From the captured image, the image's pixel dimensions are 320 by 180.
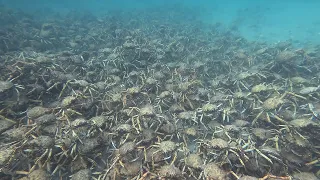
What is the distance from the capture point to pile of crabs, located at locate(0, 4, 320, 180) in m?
5.19

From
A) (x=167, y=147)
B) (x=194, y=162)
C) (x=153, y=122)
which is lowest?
(x=153, y=122)

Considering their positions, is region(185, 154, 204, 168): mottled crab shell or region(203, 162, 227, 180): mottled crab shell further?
region(185, 154, 204, 168): mottled crab shell

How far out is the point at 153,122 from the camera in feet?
22.1

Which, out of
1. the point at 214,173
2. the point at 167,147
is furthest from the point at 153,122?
the point at 214,173

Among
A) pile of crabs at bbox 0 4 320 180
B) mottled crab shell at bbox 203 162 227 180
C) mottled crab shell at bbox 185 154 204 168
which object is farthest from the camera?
pile of crabs at bbox 0 4 320 180

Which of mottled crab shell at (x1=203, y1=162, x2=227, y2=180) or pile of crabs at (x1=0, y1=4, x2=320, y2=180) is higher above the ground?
mottled crab shell at (x1=203, y1=162, x2=227, y2=180)

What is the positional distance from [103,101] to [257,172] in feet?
17.2

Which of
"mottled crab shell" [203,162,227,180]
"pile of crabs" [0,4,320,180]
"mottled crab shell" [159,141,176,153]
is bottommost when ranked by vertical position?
"pile of crabs" [0,4,320,180]

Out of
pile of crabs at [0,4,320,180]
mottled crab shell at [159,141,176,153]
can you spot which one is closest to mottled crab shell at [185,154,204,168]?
pile of crabs at [0,4,320,180]

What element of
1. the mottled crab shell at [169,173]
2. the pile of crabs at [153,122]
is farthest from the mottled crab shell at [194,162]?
the mottled crab shell at [169,173]

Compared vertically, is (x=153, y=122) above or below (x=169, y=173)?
below

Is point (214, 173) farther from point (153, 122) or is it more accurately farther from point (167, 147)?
point (153, 122)

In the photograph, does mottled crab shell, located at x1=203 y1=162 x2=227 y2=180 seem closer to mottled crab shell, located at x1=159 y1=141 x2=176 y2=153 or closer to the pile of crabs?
the pile of crabs

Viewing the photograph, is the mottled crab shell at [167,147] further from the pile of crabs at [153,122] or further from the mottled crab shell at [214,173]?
the mottled crab shell at [214,173]
